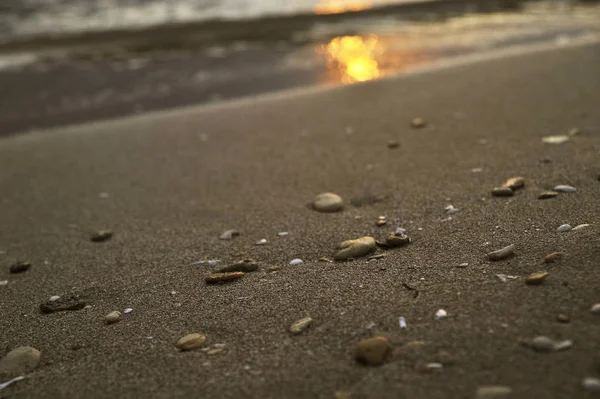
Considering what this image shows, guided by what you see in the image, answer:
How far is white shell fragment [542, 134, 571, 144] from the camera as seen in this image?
3752 millimetres

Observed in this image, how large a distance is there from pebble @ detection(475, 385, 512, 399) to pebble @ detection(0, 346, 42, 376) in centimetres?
143

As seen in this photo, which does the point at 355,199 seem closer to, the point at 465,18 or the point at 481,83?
the point at 481,83

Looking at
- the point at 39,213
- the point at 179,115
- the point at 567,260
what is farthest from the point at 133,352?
the point at 179,115

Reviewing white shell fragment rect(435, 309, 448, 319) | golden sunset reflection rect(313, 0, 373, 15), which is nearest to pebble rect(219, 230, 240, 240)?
white shell fragment rect(435, 309, 448, 319)

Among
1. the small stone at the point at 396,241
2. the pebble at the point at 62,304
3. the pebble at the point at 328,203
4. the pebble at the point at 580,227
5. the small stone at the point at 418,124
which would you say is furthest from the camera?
the small stone at the point at 418,124

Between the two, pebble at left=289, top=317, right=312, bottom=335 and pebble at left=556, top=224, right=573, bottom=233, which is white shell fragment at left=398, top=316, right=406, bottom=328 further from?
pebble at left=556, top=224, right=573, bottom=233

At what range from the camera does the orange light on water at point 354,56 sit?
6902 mm

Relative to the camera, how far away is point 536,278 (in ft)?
7.02

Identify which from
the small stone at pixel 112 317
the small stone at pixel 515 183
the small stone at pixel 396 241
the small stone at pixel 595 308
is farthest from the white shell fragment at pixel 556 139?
the small stone at pixel 112 317

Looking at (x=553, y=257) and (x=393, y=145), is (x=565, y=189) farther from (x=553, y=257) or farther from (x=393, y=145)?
(x=393, y=145)

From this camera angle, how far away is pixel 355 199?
346cm

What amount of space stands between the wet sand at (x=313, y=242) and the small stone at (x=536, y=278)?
0.03 meters

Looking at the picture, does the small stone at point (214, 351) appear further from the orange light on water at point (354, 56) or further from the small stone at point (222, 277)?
the orange light on water at point (354, 56)

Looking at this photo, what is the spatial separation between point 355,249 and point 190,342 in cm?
83
